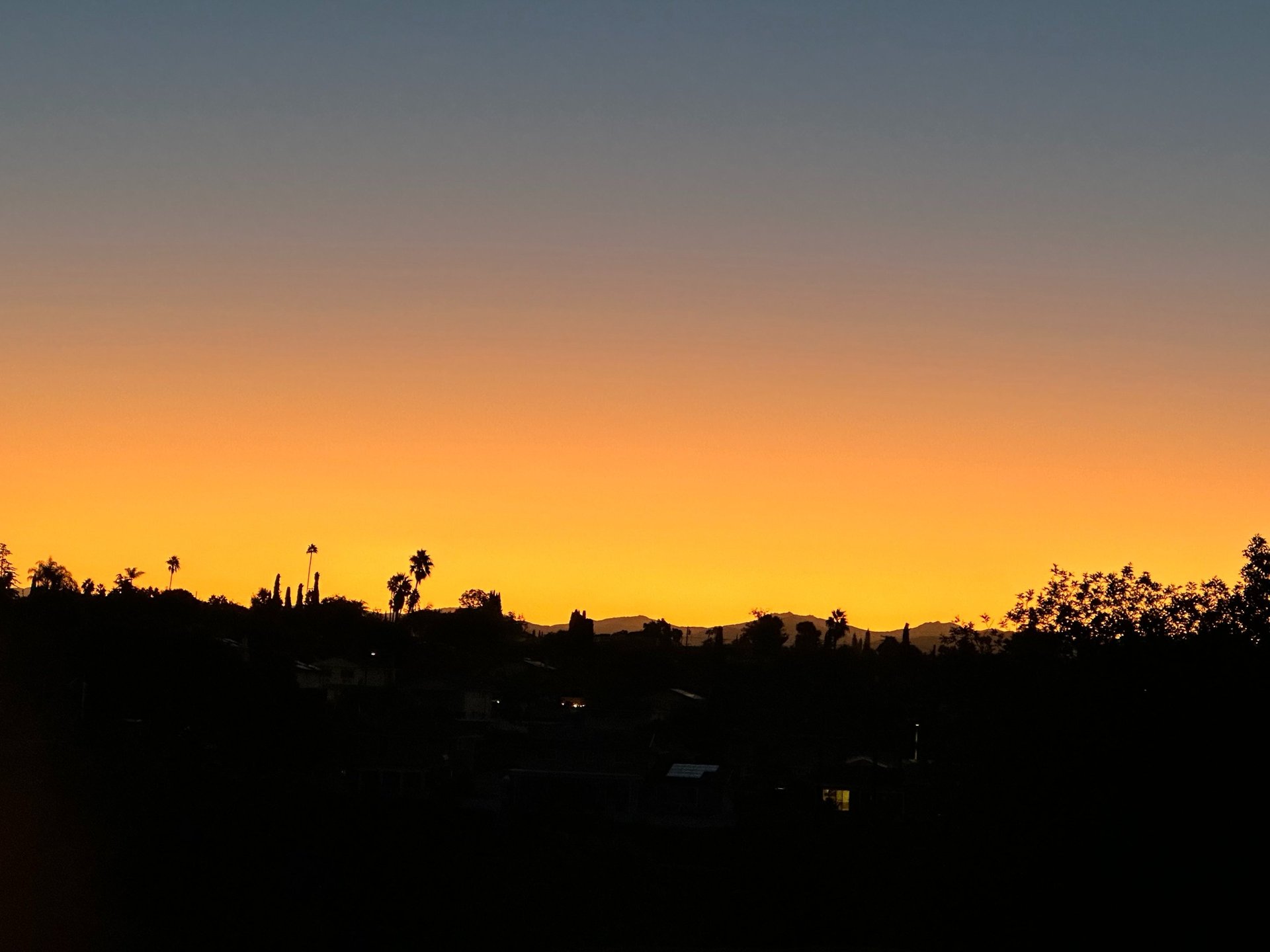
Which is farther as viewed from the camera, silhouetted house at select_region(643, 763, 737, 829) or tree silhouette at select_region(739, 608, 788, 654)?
tree silhouette at select_region(739, 608, 788, 654)

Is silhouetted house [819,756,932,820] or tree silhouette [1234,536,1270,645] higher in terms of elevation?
tree silhouette [1234,536,1270,645]

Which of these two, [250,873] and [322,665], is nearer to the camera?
[250,873]

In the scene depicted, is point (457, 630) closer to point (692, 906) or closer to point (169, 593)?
point (169, 593)

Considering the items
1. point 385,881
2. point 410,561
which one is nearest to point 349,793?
point 385,881

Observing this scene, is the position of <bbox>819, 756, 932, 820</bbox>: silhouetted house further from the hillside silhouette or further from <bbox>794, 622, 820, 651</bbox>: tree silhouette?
<bbox>794, 622, 820, 651</bbox>: tree silhouette

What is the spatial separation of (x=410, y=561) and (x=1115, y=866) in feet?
465

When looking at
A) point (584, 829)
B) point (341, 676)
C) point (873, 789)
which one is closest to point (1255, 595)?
point (584, 829)

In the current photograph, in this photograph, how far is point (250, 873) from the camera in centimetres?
4044

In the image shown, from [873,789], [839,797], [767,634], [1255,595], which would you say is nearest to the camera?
[1255,595]

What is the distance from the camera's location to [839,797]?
73.4 m

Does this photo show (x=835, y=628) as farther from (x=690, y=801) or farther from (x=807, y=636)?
(x=690, y=801)

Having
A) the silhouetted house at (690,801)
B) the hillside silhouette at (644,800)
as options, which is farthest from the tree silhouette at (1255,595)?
the silhouetted house at (690,801)

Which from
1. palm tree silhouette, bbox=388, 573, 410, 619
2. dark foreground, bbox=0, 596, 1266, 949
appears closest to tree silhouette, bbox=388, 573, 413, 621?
palm tree silhouette, bbox=388, 573, 410, 619

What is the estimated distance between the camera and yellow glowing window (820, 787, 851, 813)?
72188mm
